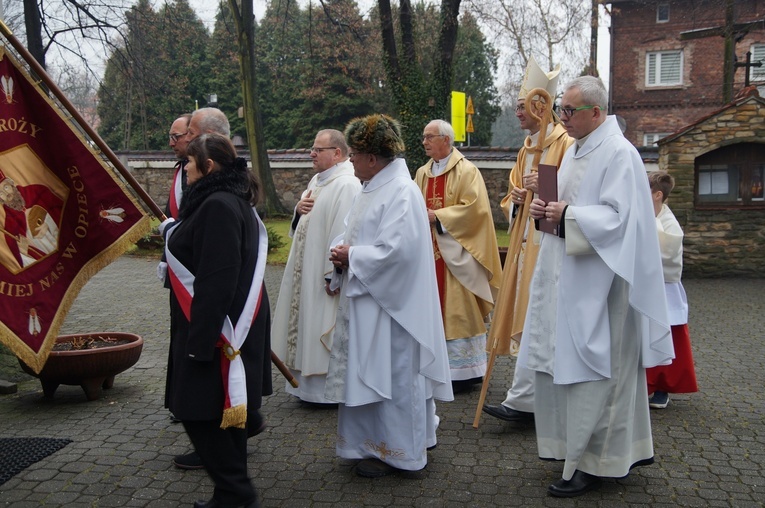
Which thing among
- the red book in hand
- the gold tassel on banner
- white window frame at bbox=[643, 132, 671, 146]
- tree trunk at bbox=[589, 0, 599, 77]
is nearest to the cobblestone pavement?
the gold tassel on banner

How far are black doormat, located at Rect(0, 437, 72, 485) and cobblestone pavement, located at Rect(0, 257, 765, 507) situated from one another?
0.22 feet

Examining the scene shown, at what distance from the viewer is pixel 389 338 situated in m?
4.43

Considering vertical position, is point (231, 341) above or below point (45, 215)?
below

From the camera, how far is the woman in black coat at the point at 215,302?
3551 millimetres

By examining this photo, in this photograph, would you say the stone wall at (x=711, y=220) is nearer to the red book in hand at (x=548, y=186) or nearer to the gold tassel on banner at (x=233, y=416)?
the red book in hand at (x=548, y=186)

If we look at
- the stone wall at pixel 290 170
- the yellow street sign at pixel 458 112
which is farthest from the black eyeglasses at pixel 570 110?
the stone wall at pixel 290 170

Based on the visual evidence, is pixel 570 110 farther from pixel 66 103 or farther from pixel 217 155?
pixel 66 103

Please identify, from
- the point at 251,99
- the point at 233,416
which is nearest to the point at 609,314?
the point at 233,416

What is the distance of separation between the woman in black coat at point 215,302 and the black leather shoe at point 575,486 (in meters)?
1.52

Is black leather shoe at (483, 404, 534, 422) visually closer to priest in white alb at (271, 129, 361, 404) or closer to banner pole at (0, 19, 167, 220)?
priest in white alb at (271, 129, 361, 404)

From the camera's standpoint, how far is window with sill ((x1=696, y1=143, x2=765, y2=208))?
13203 mm

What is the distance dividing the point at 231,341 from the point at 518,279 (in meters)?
2.41

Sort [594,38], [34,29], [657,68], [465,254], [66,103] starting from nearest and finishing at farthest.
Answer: [66,103]
[465,254]
[34,29]
[594,38]
[657,68]

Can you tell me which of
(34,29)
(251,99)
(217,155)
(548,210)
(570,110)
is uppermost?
(34,29)
